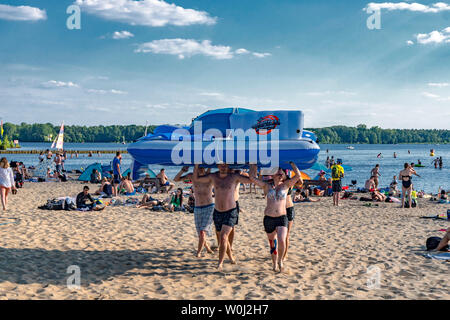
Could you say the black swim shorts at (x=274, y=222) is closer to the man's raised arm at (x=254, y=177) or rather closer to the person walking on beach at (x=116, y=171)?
the man's raised arm at (x=254, y=177)

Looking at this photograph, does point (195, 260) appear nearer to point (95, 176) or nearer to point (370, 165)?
point (95, 176)

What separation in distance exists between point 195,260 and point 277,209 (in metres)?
1.77

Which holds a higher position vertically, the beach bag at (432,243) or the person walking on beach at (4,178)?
the person walking on beach at (4,178)

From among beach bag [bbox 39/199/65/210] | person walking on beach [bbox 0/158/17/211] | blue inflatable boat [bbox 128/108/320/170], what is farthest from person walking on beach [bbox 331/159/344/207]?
person walking on beach [bbox 0/158/17/211]

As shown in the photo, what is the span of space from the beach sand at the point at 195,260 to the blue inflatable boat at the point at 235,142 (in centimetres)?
163

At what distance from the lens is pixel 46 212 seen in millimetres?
10375

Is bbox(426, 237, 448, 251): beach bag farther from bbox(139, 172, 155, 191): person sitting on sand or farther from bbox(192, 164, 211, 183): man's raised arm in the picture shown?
bbox(139, 172, 155, 191): person sitting on sand

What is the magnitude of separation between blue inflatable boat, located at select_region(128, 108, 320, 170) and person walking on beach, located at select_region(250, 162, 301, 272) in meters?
0.25

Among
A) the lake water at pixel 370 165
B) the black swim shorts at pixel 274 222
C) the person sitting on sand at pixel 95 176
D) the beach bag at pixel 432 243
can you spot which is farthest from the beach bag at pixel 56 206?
the lake water at pixel 370 165

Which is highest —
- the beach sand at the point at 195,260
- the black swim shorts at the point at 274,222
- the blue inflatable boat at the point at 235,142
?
the blue inflatable boat at the point at 235,142

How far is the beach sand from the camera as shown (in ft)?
15.8

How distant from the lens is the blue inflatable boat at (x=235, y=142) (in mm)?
5297

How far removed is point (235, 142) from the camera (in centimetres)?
539
